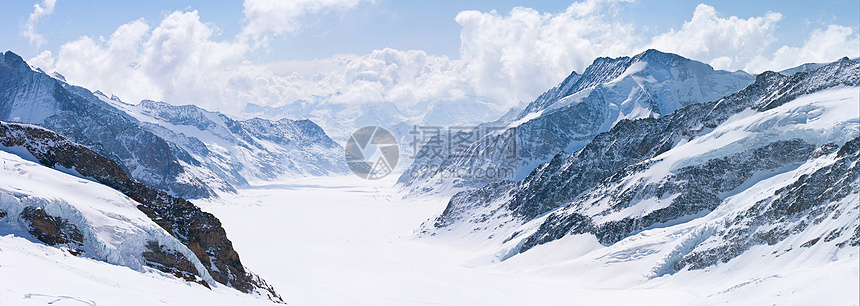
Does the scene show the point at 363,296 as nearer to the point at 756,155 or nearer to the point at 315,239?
the point at 756,155

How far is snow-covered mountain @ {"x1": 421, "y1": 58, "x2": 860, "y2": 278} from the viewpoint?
60094mm

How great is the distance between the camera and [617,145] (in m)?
124

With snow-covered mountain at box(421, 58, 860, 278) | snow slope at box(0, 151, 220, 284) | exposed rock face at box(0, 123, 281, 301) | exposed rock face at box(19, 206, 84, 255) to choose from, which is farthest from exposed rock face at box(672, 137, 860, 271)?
exposed rock face at box(19, 206, 84, 255)

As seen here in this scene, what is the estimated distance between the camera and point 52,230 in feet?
129

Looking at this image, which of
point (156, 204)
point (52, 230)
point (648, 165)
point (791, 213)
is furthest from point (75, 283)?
point (648, 165)

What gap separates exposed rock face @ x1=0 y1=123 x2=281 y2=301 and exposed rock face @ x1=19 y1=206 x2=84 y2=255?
36.8 ft

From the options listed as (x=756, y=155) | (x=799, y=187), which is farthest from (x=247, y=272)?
(x=756, y=155)

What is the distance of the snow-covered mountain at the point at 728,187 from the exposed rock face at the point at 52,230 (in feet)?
217

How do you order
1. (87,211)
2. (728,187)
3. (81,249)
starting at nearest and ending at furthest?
(81,249)
(87,211)
(728,187)

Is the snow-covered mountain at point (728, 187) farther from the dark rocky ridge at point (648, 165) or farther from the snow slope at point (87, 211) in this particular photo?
the snow slope at point (87, 211)

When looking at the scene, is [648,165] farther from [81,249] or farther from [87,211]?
[81,249]

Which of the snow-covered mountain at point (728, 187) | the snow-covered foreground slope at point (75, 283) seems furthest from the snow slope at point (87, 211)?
the snow-covered mountain at point (728, 187)

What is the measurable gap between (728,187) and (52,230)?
280 feet

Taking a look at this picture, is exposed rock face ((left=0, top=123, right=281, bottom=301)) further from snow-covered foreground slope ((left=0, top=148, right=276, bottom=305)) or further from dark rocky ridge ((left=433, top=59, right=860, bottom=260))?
dark rocky ridge ((left=433, top=59, right=860, bottom=260))
